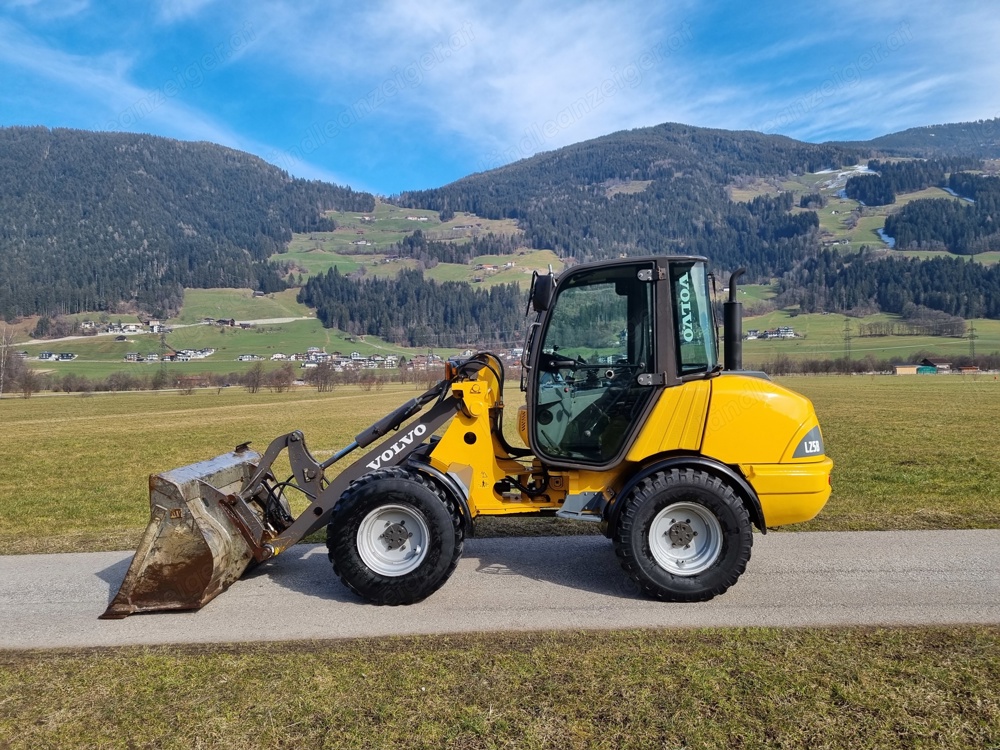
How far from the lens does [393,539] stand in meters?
5.57

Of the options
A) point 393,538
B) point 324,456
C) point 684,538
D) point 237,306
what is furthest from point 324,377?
point 237,306

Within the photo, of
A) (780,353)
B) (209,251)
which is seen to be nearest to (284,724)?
(780,353)

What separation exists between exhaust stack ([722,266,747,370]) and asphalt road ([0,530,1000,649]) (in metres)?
1.86

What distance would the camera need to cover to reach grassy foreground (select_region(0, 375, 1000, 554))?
7.80m

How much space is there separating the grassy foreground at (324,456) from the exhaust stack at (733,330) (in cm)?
206

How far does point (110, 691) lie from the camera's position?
13.0ft

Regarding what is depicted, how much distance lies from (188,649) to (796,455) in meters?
4.86

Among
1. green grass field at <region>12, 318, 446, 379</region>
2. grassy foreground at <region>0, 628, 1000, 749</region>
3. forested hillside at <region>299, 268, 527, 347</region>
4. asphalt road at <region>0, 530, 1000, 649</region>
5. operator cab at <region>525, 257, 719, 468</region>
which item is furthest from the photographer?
forested hillside at <region>299, 268, 527, 347</region>

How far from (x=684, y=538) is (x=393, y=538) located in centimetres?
243

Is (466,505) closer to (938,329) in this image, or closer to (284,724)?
(284,724)

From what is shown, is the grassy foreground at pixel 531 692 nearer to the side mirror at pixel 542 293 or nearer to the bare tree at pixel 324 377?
the side mirror at pixel 542 293

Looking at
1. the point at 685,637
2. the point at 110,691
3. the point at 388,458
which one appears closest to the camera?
the point at 110,691

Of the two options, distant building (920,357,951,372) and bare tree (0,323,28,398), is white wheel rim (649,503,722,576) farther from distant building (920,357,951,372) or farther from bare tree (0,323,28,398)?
distant building (920,357,951,372)

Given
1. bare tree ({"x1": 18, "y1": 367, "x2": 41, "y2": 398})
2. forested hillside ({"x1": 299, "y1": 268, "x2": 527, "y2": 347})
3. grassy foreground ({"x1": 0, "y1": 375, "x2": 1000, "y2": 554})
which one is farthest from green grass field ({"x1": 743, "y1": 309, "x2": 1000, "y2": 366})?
bare tree ({"x1": 18, "y1": 367, "x2": 41, "y2": 398})
